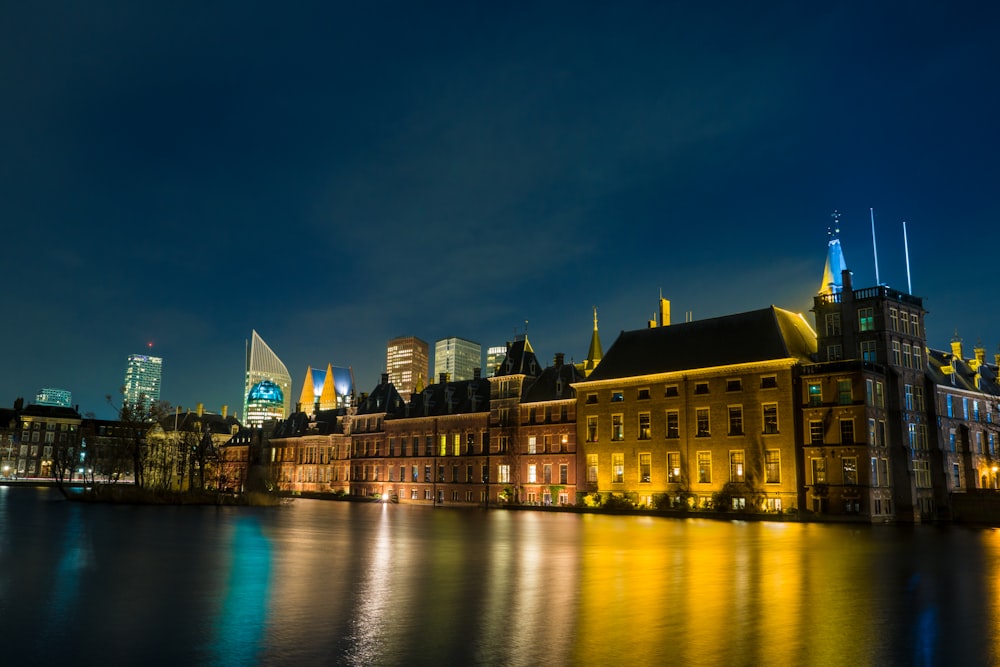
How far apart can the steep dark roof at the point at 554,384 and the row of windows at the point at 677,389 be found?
451 cm

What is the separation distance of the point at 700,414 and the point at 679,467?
487 cm

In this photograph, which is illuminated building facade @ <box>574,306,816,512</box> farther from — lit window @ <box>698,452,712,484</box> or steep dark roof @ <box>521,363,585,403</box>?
steep dark roof @ <box>521,363,585,403</box>

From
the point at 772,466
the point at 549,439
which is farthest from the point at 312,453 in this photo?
the point at 772,466

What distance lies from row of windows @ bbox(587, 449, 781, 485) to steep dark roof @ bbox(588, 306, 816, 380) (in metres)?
7.33

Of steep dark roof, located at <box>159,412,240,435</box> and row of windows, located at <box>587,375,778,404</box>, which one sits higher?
steep dark roof, located at <box>159,412,240,435</box>

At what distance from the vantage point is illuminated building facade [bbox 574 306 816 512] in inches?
2352

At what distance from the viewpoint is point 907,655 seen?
35.5 feet

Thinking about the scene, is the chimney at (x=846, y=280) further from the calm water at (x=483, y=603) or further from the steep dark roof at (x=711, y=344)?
the calm water at (x=483, y=603)

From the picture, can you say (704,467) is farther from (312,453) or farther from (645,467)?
(312,453)

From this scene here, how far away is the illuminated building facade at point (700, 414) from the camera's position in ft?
196

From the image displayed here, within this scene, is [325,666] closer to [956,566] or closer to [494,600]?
[494,600]

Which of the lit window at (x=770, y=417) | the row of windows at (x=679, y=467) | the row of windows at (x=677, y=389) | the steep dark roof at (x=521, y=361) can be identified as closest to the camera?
the row of windows at (x=679, y=467)

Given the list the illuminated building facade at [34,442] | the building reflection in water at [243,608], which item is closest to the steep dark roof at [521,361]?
the building reflection in water at [243,608]

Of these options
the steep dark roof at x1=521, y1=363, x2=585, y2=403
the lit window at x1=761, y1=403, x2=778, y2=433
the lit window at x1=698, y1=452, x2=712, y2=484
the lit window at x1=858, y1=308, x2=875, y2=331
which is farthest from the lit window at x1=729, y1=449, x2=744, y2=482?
the steep dark roof at x1=521, y1=363, x2=585, y2=403
